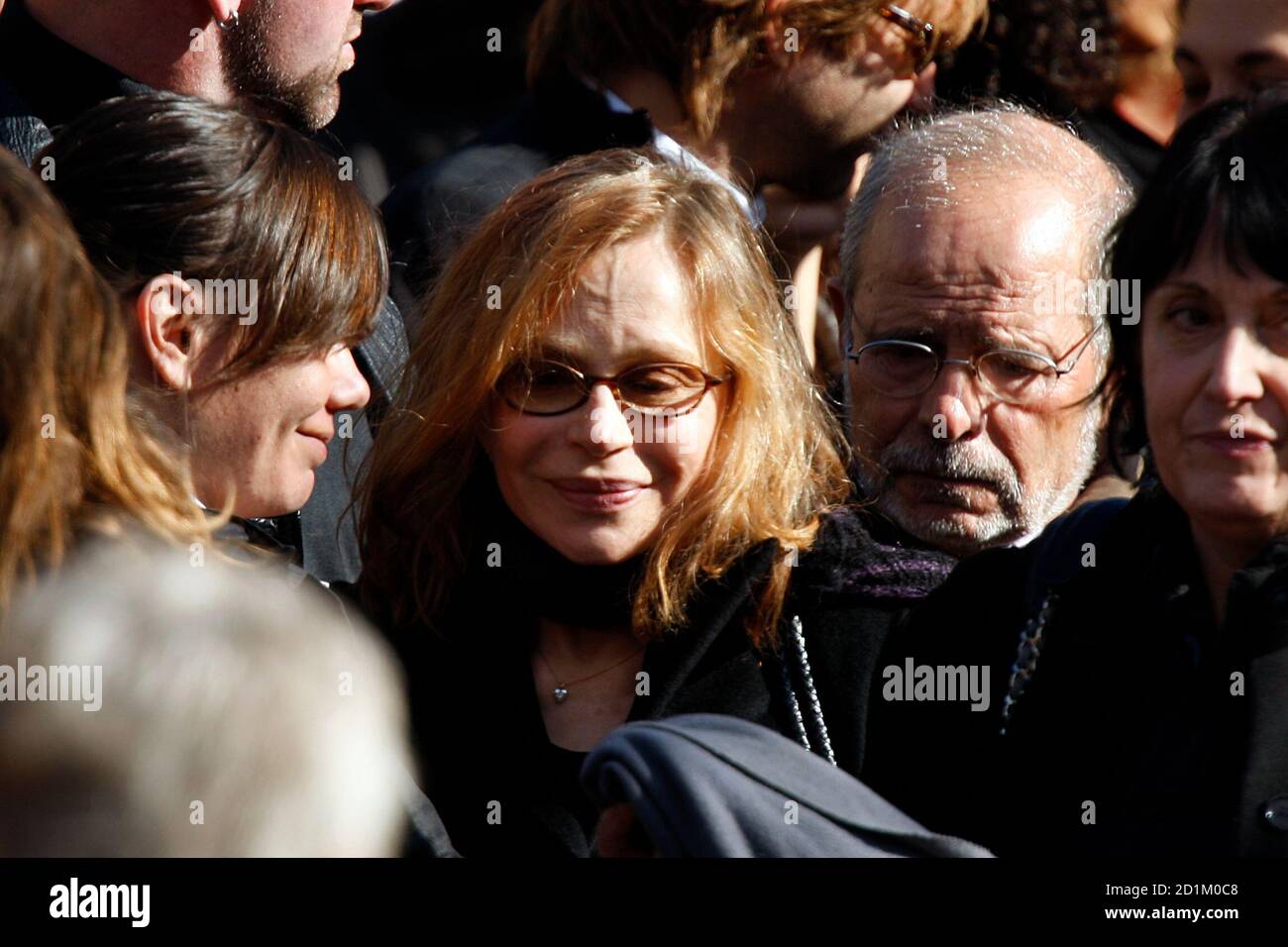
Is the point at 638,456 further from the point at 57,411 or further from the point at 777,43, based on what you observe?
the point at 777,43

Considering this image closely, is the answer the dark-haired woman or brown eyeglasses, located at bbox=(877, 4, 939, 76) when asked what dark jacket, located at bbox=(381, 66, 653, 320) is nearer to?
brown eyeglasses, located at bbox=(877, 4, 939, 76)

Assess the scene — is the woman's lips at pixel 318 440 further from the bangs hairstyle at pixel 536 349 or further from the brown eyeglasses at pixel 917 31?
the brown eyeglasses at pixel 917 31

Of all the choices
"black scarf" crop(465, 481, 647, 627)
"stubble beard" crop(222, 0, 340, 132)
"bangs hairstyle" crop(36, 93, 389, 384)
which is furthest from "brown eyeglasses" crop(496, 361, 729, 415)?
"stubble beard" crop(222, 0, 340, 132)

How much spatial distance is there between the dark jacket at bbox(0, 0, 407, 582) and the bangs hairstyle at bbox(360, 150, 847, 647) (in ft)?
1.16

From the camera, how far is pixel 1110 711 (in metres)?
2.33

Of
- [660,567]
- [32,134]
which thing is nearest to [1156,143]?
[660,567]

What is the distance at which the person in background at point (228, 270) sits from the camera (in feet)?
9.25

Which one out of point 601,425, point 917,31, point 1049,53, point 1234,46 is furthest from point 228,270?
point 1049,53

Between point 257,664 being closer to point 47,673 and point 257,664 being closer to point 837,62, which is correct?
point 47,673

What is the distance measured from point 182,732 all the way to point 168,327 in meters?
1.56

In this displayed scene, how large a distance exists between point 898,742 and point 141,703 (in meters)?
1.51

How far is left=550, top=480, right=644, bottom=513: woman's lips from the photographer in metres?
2.90

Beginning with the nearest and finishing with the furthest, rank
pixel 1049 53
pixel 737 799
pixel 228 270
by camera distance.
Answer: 1. pixel 737 799
2. pixel 228 270
3. pixel 1049 53
